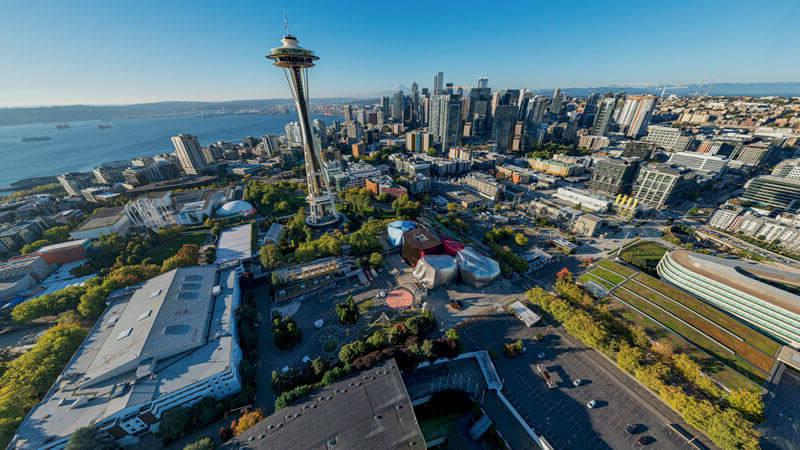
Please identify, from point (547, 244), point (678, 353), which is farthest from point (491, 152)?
point (678, 353)

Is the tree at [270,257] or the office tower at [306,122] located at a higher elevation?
the office tower at [306,122]

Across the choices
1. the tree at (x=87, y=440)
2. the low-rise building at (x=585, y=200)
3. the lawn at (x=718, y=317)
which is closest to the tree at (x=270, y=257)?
the tree at (x=87, y=440)

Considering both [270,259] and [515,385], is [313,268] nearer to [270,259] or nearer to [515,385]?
[270,259]

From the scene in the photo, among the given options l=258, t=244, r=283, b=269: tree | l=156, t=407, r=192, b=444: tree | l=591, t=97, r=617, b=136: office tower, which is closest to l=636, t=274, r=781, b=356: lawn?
l=258, t=244, r=283, b=269: tree

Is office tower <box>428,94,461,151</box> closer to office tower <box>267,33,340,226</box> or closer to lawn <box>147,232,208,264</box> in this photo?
office tower <box>267,33,340,226</box>

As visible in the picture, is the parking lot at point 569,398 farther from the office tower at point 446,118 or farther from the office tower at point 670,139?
the office tower at point 670,139

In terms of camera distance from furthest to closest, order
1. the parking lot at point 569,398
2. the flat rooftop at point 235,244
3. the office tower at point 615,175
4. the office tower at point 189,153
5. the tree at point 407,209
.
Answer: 1. the office tower at point 189,153
2. the office tower at point 615,175
3. the tree at point 407,209
4. the flat rooftop at point 235,244
5. the parking lot at point 569,398
